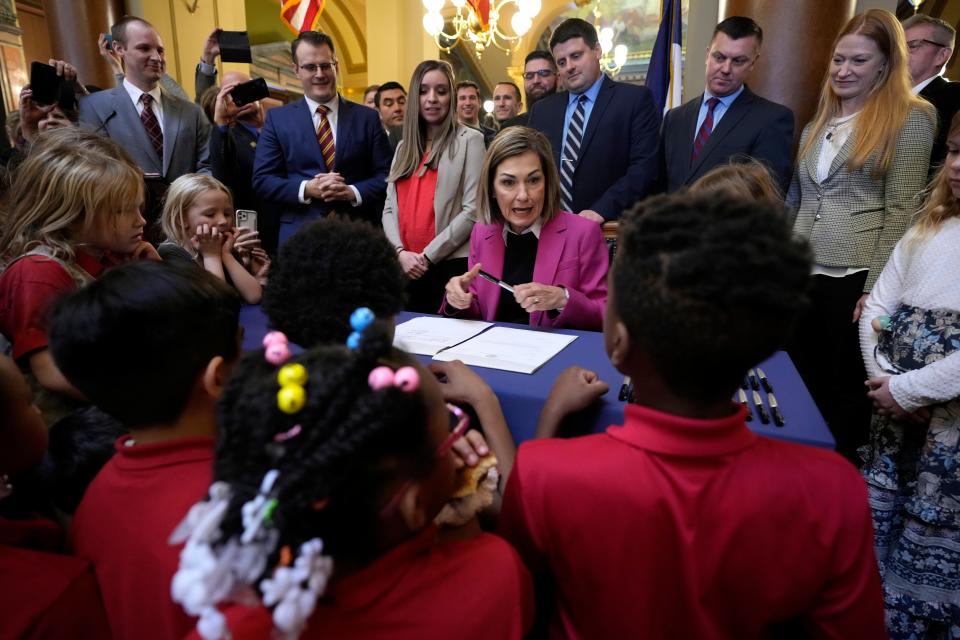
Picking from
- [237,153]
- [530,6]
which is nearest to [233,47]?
[237,153]

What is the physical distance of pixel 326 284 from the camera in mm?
1306

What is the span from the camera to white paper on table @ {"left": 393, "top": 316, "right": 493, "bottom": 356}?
1697mm

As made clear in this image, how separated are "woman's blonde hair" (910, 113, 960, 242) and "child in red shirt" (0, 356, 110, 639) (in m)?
2.47

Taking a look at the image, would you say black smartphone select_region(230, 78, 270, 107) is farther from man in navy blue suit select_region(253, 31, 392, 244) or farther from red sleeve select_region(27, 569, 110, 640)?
red sleeve select_region(27, 569, 110, 640)

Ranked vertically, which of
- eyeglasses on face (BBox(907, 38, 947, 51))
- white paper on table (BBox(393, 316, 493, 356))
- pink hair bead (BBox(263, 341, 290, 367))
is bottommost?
white paper on table (BBox(393, 316, 493, 356))

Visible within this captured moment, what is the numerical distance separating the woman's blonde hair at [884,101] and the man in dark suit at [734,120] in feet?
1.18

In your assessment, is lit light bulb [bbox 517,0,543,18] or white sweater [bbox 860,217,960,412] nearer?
white sweater [bbox 860,217,960,412]

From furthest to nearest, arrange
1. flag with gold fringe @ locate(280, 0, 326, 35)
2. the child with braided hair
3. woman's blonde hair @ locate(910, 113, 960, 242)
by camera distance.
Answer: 1. flag with gold fringe @ locate(280, 0, 326, 35)
2. woman's blonde hair @ locate(910, 113, 960, 242)
3. the child with braided hair

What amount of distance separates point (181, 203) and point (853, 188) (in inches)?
122

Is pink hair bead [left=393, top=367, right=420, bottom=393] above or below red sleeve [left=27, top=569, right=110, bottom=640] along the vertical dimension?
above

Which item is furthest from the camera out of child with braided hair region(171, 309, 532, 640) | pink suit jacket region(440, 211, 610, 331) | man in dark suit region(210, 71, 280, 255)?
man in dark suit region(210, 71, 280, 255)

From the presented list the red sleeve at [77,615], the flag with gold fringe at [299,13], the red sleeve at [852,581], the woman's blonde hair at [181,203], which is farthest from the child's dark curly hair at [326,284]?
the flag with gold fringe at [299,13]

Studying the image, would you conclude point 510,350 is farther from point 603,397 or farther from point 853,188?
point 853,188

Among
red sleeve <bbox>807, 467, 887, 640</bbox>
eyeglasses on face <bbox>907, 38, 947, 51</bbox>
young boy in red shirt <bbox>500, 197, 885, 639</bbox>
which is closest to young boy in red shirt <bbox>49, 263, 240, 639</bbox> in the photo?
young boy in red shirt <bbox>500, 197, 885, 639</bbox>
